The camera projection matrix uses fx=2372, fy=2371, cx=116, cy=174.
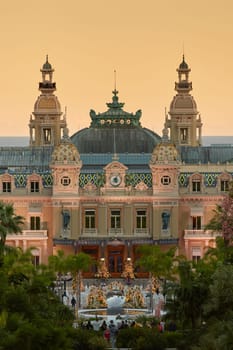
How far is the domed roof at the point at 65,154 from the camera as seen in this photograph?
17962 centimetres

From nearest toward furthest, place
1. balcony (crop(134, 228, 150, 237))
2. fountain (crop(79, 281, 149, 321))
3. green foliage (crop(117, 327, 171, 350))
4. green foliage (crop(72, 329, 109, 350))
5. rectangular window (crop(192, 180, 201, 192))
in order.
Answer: green foliage (crop(72, 329, 109, 350)) < green foliage (crop(117, 327, 171, 350)) < fountain (crop(79, 281, 149, 321)) < balcony (crop(134, 228, 150, 237)) < rectangular window (crop(192, 180, 201, 192))

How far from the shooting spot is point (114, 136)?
190625 mm

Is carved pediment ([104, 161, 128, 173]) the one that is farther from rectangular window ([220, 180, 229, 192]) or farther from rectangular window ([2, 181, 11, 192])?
rectangular window ([220, 180, 229, 192])

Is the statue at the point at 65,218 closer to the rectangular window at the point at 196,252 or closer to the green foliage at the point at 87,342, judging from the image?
the rectangular window at the point at 196,252

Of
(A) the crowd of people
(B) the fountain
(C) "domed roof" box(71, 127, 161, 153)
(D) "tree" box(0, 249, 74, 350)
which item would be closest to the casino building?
(C) "domed roof" box(71, 127, 161, 153)

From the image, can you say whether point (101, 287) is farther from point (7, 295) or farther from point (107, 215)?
point (7, 295)

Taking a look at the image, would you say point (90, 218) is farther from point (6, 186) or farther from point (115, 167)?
point (6, 186)

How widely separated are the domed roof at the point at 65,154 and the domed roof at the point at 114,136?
952cm

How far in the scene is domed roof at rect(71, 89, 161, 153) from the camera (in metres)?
190

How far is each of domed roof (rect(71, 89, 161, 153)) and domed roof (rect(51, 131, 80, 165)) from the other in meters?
9.52

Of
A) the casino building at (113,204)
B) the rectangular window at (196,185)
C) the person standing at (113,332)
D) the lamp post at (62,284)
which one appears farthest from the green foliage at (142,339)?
the rectangular window at (196,185)

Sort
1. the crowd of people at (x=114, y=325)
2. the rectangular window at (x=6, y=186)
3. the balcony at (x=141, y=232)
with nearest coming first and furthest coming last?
the crowd of people at (x=114, y=325), the balcony at (x=141, y=232), the rectangular window at (x=6, y=186)

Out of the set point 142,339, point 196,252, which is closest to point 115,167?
point 196,252

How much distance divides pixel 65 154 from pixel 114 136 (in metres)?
11.5
